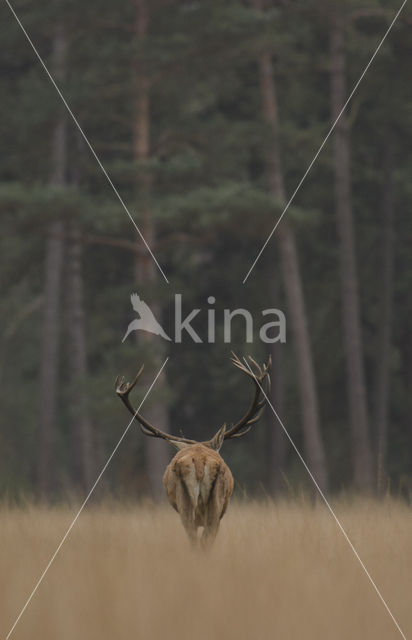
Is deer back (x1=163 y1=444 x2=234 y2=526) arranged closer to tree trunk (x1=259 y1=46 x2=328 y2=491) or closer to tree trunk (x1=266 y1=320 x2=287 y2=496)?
tree trunk (x1=259 y1=46 x2=328 y2=491)

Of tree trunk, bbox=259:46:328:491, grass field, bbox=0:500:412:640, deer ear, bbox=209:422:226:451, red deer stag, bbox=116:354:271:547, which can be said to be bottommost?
grass field, bbox=0:500:412:640

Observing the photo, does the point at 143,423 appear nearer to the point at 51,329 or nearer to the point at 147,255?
the point at 147,255

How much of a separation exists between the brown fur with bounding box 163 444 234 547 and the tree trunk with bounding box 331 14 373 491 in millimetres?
11422

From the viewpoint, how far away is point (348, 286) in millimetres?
18281

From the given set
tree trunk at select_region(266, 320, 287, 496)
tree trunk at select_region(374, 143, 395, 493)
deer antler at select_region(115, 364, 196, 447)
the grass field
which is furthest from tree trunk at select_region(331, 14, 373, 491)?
deer antler at select_region(115, 364, 196, 447)

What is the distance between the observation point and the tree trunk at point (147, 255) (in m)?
16.1

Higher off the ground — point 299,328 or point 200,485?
point 299,328

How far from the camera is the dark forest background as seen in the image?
657 inches

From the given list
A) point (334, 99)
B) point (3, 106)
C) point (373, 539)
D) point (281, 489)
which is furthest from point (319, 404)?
point (373, 539)

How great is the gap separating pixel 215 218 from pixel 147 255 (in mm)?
1632

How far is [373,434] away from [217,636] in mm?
16725

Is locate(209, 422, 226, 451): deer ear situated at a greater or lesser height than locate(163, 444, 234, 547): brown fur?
greater

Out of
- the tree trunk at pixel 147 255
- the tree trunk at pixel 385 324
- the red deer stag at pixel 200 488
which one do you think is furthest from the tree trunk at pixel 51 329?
the red deer stag at pixel 200 488

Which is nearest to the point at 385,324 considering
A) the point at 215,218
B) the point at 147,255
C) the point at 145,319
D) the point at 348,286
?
the point at 348,286
